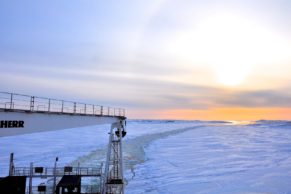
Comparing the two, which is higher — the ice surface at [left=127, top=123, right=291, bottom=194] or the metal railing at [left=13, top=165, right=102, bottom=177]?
the metal railing at [left=13, top=165, right=102, bottom=177]

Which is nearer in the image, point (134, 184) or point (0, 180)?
point (0, 180)

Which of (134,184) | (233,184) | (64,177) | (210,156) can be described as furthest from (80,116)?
(210,156)

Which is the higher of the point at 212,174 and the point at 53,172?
the point at 53,172

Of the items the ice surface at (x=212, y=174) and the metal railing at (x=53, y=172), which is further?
the ice surface at (x=212, y=174)

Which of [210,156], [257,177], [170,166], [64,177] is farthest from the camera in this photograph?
[210,156]

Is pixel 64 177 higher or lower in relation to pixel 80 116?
lower

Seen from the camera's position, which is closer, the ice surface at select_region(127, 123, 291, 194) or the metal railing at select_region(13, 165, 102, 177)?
the metal railing at select_region(13, 165, 102, 177)

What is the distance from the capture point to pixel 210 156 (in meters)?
43.6

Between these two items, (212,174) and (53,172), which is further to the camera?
(212,174)

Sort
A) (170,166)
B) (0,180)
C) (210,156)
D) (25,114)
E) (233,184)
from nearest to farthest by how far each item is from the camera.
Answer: (25,114) → (0,180) → (233,184) → (170,166) → (210,156)

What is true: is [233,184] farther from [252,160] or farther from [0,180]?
[0,180]

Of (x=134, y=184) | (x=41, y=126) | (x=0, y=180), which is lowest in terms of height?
(x=134, y=184)

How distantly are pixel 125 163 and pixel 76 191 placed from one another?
1880 cm

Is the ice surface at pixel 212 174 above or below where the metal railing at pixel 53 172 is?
below
